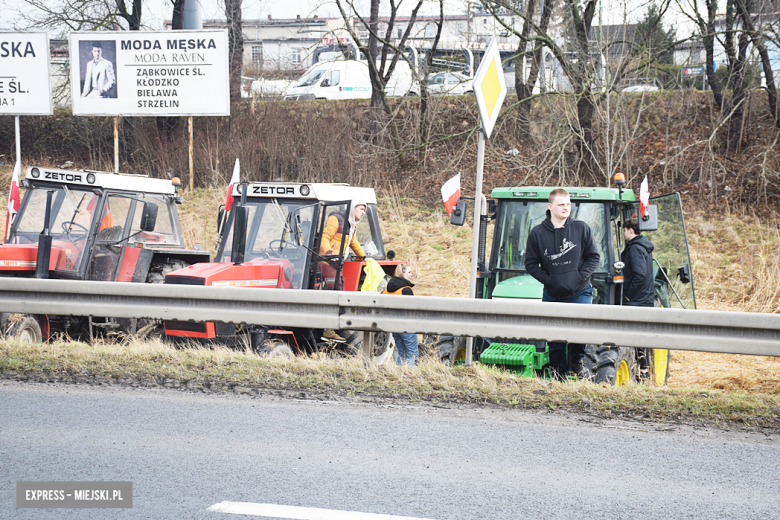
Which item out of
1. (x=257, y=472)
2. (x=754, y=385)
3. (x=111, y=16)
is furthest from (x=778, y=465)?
(x=111, y=16)

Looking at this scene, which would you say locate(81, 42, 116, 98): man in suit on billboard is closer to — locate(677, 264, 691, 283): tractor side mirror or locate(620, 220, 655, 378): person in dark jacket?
locate(620, 220, 655, 378): person in dark jacket

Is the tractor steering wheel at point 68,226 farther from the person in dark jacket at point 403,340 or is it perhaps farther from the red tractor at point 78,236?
the person in dark jacket at point 403,340

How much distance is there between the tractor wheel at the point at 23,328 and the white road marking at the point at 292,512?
211 inches

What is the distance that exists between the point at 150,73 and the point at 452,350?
1355cm

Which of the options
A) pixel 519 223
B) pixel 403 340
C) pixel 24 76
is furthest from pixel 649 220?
pixel 24 76

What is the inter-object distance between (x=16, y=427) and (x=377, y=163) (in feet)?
53.9

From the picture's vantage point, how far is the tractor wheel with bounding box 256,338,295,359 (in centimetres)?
714

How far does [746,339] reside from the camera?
527cm

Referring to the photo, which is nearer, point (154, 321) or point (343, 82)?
point (154, 321)

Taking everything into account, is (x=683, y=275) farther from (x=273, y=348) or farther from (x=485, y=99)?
(x=273, y=348)

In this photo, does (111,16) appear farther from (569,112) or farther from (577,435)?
(577,435)

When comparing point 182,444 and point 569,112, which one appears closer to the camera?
point 182,444

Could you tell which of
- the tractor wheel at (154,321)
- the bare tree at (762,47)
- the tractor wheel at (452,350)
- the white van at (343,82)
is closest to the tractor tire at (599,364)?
the tractor wheel at (452,350)

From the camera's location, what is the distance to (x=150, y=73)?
17797 millimetres
